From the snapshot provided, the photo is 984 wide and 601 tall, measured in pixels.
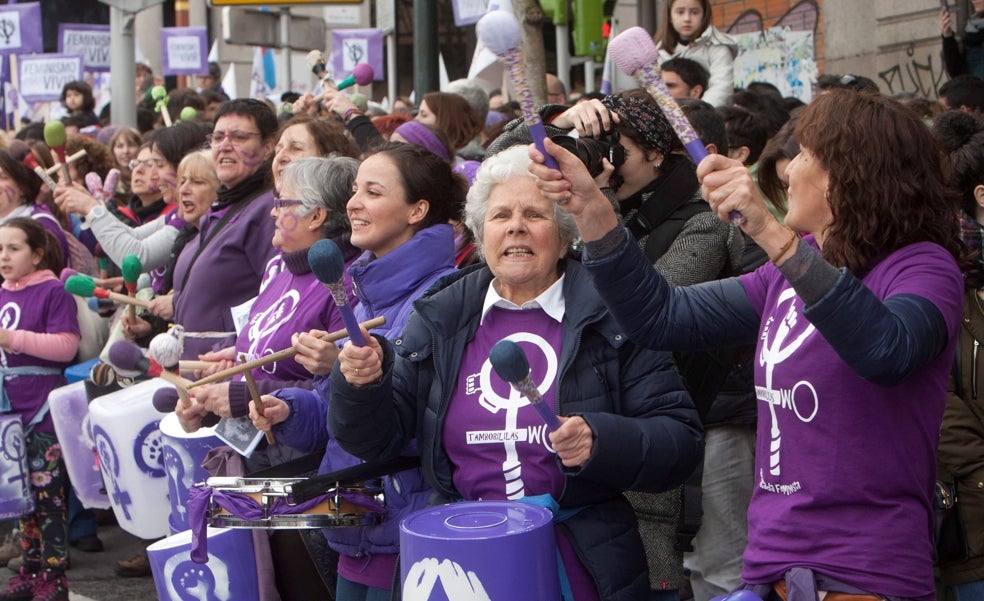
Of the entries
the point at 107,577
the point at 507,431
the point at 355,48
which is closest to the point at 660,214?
the point at 507,431

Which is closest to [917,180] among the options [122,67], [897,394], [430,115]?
[897,394]

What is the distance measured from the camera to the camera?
271 centimetres

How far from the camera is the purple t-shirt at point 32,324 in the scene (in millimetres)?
5867

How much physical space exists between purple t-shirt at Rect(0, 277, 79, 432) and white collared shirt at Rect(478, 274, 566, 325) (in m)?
3.49

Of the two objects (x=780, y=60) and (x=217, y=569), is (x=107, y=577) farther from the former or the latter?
(x=780, y=60)

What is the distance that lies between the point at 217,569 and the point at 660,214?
1667 millimetres

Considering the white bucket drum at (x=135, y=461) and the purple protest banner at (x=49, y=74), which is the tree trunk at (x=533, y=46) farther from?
the purple protest banner at (x=49, y=74)

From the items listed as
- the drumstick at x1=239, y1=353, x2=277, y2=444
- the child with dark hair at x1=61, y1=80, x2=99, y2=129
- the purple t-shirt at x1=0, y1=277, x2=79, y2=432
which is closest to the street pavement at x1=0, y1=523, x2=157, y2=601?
the purple t-shirt at x1=0, y1=277, x2=79, y2=432

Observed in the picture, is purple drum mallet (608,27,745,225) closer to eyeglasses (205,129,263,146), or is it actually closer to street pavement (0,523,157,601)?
eyeglasses (205,129,263,146)

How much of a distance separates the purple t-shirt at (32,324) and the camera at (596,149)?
3351 mm

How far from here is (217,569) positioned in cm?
370

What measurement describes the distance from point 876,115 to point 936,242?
275 mm

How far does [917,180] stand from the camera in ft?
8.02

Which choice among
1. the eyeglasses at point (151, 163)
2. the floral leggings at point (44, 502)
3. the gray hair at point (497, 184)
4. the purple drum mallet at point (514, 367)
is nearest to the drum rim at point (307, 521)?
the gray hair at point (497, 184)
